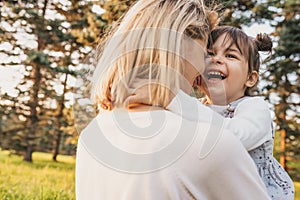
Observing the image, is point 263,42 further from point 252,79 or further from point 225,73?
point 225,73

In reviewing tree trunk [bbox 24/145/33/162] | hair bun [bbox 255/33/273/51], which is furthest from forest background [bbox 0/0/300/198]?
hair bun [bbox 255/33/273/51]

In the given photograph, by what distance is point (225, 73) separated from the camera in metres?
1.67

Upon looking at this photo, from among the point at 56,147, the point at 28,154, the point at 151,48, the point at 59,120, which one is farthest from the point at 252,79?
the point at 56,147

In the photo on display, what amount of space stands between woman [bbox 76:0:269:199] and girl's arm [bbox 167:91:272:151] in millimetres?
46

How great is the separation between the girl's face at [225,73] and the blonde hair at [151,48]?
0.55 meters

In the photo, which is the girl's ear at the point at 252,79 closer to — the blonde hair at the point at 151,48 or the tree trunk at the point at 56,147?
the blonde hair at the point at 151,48

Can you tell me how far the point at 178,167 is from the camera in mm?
871

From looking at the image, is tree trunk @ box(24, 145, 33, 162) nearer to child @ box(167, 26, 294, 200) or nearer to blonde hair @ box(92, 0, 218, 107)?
child @ box(167, 26, 294, 200)

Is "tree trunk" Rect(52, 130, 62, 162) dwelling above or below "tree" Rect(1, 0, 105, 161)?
below

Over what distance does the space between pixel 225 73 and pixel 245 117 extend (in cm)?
25

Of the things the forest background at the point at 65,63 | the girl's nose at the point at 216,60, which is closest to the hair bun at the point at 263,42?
the girl's nose at the point at 216,60

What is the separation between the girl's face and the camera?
1.64 meters

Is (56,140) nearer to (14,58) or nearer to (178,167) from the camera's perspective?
(14,58)

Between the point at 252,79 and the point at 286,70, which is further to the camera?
the point at 286,70
